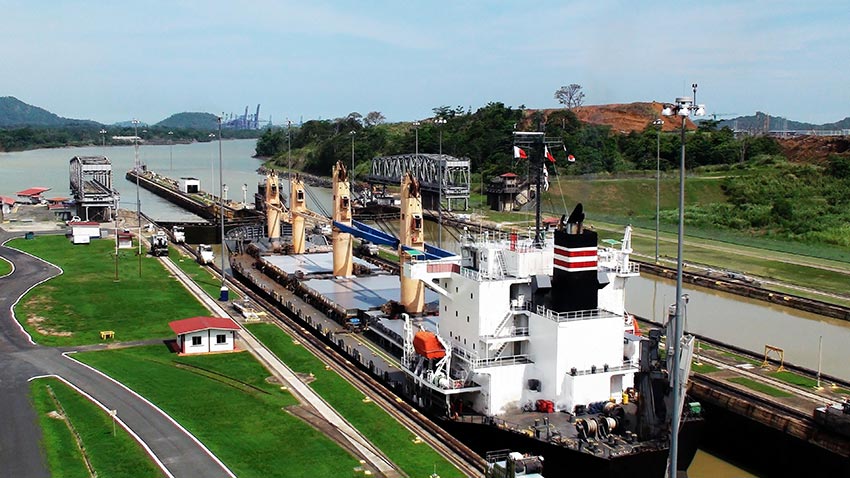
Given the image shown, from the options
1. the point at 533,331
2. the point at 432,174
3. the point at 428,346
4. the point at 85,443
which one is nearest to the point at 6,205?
the point at 432,174

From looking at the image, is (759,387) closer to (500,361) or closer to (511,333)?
(511,333)

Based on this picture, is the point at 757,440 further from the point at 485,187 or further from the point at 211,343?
the point at 485,187

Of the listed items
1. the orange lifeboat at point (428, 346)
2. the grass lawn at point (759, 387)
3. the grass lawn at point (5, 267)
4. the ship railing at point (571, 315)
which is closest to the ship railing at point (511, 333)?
the ship railing at point (571, 315)

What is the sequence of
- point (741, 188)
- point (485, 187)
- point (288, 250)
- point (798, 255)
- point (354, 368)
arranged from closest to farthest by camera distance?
1. point (354, 368)
2. point (288, 250)
3. point (798, 255)
4. point (741, 188)
5. point (485, 187)

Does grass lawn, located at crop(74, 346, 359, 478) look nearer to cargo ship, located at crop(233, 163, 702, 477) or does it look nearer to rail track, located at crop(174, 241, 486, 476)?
rail track, located at crop(174, 241, 486, 476)

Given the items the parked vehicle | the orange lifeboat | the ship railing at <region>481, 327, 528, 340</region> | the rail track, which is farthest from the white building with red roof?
the ship railing at <region>481, 327, 528, 340</region>

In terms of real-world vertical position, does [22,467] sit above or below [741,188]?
below

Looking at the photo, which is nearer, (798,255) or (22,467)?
(22,467)

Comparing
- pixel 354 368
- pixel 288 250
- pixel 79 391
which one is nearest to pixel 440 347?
pixel 354 368
